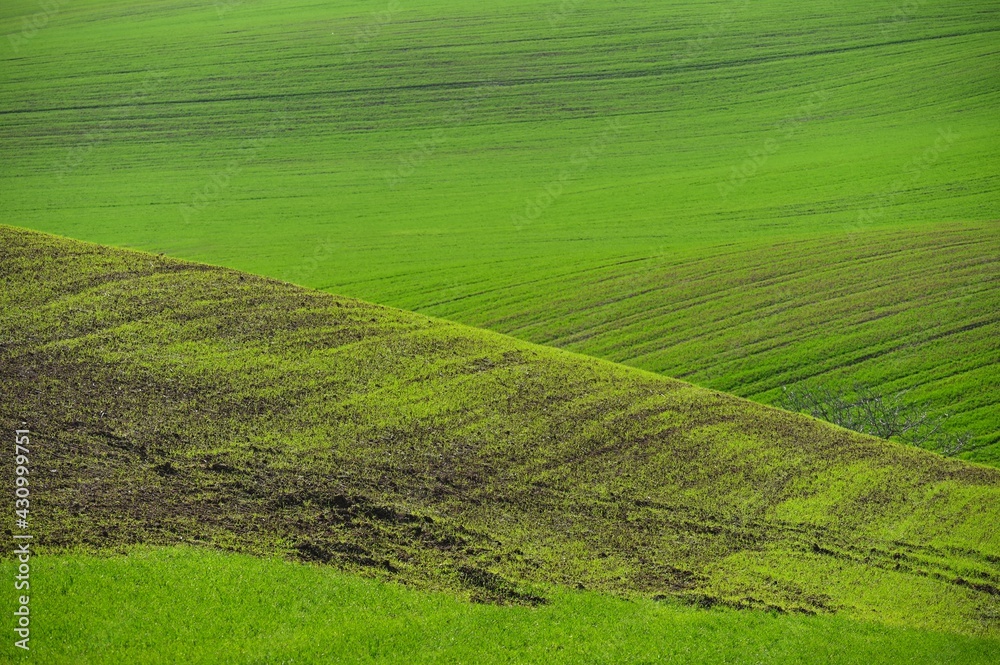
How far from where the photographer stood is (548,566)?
66.4 ft

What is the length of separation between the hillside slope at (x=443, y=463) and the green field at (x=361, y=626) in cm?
70

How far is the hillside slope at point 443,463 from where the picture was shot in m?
20.2

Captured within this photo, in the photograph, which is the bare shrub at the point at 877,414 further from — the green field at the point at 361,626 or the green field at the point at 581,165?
the green field at the point at 361,626

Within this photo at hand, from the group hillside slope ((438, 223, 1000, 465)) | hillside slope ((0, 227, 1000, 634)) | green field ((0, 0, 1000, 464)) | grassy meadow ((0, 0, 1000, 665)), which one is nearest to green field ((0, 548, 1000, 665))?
grassy meadow ((0, 0, 1000, 665))

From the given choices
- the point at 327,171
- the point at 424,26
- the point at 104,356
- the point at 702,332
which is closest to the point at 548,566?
the point at 104,356

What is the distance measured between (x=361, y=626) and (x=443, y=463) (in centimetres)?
657

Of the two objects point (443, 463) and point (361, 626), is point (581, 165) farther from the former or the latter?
point (361, 626)

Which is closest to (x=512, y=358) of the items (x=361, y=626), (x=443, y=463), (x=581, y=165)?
(x=443, y=463)

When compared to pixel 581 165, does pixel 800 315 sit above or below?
below

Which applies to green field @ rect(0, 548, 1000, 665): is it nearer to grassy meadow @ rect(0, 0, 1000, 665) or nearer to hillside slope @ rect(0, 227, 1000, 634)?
grassy meadow @ rect(0, 0, 1000, 665)

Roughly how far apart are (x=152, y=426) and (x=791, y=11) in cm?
7770

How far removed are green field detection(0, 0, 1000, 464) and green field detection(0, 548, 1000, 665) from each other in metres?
15.1

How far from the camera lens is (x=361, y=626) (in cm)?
1734

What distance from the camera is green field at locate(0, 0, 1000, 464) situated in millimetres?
39188
